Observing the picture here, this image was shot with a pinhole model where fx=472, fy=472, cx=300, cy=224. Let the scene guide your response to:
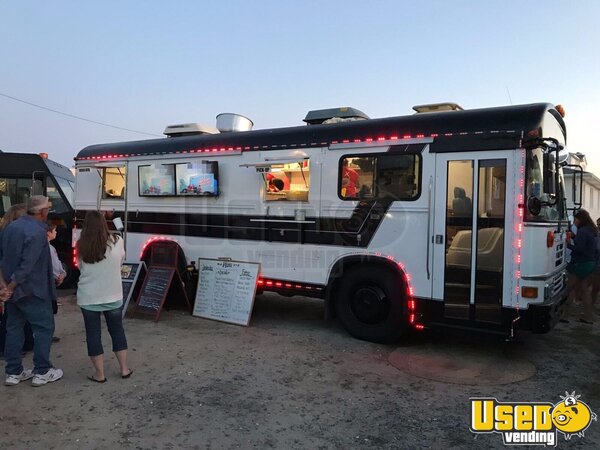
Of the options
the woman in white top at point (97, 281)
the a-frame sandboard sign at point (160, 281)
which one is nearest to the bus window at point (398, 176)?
the woman in white top at point (97, 281)

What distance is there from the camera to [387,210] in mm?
5688

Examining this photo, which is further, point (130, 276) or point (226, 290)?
point (130, 276)

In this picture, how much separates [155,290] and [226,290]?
1.09m

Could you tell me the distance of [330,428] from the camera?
366 centimetres

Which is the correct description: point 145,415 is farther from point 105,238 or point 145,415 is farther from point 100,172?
point 100,172

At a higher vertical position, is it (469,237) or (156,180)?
(156,180)

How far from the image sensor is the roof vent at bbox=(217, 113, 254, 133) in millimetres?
7367

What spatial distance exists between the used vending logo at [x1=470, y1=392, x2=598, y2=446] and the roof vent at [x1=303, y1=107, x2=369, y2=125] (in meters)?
3.90

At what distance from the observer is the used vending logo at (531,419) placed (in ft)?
11.8

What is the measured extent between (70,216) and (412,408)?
798 centimetres

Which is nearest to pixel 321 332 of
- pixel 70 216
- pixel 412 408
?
pixel 412 408

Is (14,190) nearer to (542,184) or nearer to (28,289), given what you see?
(28,289)

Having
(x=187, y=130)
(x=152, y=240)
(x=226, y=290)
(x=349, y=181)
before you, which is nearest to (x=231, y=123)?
(x=187, y=130)

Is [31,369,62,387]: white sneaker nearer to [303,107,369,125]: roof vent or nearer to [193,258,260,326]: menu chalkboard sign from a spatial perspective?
[193,258,260,326]: menu chalkboard sign
